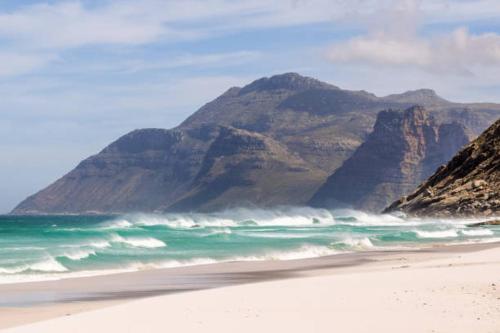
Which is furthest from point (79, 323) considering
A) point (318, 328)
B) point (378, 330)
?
point (378, 330)

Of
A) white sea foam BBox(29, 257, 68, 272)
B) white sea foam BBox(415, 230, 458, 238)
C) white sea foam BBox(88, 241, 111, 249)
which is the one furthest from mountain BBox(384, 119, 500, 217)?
white sea foam BBox(29, 257, 68, 272)

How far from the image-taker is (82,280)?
3094cm

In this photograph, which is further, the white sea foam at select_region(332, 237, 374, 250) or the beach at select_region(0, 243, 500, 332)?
the white sea foam at select_region(332, 237, 374, 250)

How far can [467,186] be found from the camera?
120125 millimetres

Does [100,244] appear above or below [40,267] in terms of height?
below

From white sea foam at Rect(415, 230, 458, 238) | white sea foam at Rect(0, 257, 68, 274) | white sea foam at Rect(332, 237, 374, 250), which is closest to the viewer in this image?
white sea foam at Rect(0, 257, 68, 274)

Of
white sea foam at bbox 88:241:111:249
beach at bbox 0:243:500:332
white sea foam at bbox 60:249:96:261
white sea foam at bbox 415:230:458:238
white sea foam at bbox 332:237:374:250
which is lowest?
white sea foam at bbox 415:230:458:238

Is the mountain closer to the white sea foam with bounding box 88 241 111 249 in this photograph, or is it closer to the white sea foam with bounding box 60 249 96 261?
the white sea foam with bounding box 88 241 111 249

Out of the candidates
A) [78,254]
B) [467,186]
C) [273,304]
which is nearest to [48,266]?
[78,254]

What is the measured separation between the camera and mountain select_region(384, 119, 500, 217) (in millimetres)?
112375

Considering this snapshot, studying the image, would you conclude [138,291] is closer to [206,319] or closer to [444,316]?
[206,319]

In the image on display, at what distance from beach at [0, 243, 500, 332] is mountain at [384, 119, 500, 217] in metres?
85.8

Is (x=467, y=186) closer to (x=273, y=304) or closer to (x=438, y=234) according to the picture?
(x=438, y=234)

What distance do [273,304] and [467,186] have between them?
341 ft
